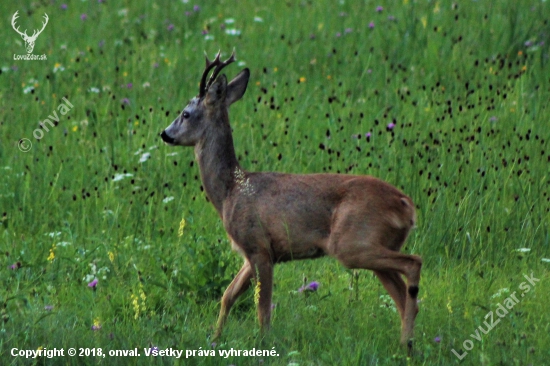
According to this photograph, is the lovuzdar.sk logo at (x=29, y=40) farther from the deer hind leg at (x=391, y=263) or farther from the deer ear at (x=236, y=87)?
the deer hind leg at (x=391, y=263)

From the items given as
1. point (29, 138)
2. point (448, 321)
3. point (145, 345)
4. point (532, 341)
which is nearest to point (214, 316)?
point (145, 345)

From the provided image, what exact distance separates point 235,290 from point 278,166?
239cm

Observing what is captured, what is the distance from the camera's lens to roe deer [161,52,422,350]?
211 inches

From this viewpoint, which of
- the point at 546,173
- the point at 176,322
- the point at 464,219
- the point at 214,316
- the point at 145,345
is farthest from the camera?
the point at 546,173

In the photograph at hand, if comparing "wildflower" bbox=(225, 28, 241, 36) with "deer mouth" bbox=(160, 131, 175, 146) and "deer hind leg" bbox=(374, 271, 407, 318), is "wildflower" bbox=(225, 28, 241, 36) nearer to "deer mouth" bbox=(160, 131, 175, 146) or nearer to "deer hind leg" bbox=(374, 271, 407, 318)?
"deer mouth" bbox=(160, 131, 175, 146)

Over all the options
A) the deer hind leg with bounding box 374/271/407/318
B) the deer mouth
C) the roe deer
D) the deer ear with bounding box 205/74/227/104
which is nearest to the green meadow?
the deer hind leg with bounding box 374/271/407/318

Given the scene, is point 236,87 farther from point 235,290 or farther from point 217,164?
point 235,290

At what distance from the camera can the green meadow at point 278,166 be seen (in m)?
5.44

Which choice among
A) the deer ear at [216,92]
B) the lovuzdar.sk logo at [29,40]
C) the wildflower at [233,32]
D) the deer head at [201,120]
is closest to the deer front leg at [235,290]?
the deer head at [201,120]

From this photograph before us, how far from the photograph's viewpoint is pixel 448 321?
5.59m

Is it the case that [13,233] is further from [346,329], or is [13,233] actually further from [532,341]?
[532,341]

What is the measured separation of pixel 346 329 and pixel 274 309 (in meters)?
0.57

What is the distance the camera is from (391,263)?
17.4ft

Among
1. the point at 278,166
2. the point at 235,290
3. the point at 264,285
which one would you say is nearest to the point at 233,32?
the point at 278,166
